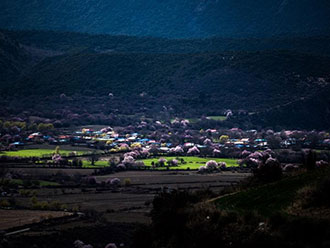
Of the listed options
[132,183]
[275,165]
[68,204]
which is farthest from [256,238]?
[132,183]

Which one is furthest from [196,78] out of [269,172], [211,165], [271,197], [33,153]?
[271,197]

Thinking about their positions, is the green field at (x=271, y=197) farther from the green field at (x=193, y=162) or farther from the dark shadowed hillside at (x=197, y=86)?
the dark shadowed hillside at (x=197, y=86)

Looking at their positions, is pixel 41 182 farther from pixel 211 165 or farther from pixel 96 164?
pixel 211 165

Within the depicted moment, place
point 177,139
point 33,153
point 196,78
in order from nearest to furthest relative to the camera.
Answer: point 33,153 < point 177,139 < point 196,78

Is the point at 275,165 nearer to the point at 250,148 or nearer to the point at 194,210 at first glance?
the point at 194,210

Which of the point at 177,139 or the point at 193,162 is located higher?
the point at 177,139

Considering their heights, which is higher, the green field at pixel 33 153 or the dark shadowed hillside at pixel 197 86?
the dark shadowed hillside at pixel 197 86

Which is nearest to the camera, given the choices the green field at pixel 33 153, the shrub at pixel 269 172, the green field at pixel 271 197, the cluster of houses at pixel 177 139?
the green field at pixel 271 197

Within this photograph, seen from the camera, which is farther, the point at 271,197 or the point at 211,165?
the point at 211,165

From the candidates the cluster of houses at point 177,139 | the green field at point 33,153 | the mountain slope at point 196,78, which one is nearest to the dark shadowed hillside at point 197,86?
the mountain slope at point 196,78

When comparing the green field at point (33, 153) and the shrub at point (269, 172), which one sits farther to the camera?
the green field at point (33, 153)

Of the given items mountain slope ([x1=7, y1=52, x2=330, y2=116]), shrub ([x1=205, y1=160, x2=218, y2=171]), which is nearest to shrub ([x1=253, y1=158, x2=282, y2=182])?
shrub ([x1=205, y1=160, x2=218, y2=171])
